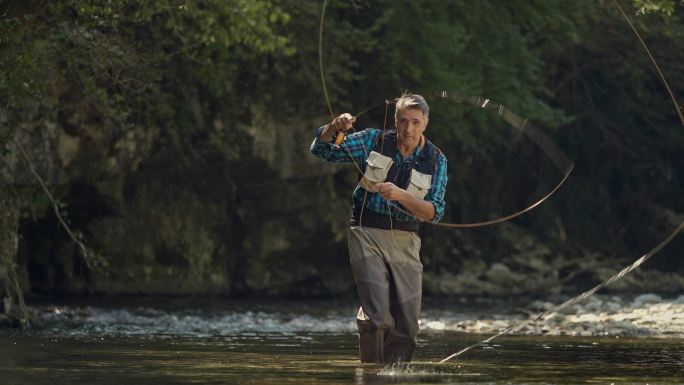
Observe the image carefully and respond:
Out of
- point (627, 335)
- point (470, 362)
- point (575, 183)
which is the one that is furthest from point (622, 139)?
point (470, 362)

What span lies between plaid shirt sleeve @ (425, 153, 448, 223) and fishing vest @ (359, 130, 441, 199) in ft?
0.10

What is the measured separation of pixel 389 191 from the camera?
8797mm

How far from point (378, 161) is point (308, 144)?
46.0 ft

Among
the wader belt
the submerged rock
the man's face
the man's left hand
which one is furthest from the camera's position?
the submerged rock

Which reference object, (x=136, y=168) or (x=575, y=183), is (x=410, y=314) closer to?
(x=136, y=168)

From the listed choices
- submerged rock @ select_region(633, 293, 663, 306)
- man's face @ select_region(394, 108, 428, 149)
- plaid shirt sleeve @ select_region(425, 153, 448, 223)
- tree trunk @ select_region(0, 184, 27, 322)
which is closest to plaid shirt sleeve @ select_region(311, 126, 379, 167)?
man's face @ select_region(394, 108, 428, 149)

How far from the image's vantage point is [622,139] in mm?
28969

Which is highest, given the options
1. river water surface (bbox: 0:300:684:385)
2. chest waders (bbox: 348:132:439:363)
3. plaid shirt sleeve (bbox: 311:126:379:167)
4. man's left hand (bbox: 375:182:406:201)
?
plaid shirt sleeve (bbox: 311:126:379:167)

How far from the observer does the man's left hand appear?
8.80 metres

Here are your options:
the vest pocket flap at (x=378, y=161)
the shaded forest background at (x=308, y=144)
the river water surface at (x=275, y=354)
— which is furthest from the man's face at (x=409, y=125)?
the shaded forest background at (x=308, y=144)

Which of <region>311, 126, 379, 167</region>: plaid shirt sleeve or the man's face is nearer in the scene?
the man's face

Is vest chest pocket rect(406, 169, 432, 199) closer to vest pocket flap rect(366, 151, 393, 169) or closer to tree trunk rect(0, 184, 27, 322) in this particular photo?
vest pocket flap rect(366, 151, 393, 169)

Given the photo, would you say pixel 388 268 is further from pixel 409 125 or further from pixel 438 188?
pixel 409 125

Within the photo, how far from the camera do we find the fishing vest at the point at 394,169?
30.2 feet
